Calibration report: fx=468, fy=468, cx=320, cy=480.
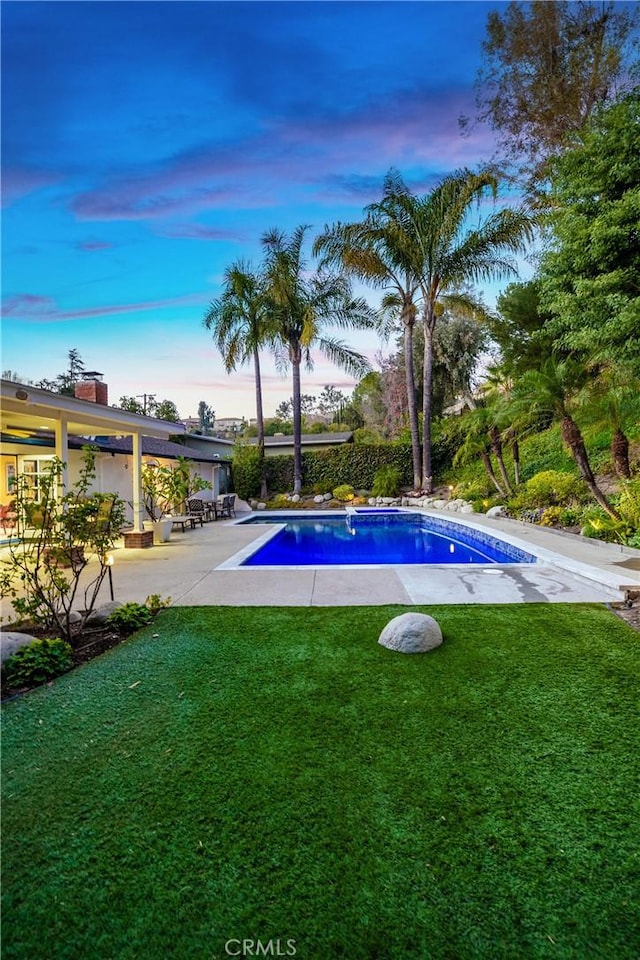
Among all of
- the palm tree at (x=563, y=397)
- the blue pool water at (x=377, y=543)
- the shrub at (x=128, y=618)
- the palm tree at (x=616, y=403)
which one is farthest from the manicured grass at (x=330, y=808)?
the palm tree at (x=616, y=403)

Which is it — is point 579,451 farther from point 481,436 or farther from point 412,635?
point 412,635

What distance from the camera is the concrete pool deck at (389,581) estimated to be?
590 cm

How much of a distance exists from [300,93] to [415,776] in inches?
474

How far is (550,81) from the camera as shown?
1598 cm

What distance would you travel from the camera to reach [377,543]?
1262 centimetres

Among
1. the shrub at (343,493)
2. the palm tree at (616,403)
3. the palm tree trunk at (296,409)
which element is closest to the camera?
the palm tree at (616,403)

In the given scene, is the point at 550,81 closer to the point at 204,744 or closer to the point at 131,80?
the point at 131,80

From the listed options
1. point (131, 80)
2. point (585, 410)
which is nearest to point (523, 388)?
point (585, 410)

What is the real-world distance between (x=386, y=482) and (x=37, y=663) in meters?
18.0

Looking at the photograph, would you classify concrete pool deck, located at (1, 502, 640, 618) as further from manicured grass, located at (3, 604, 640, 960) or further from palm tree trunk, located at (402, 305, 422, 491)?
palm tree trunk, located at (402, 305, 422, 491)

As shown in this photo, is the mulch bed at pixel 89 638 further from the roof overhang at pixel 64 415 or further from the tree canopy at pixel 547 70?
the tree canopy at pixel 547 70

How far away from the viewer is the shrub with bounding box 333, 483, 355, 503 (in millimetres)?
20547

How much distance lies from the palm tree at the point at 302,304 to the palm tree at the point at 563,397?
1009 centimetres

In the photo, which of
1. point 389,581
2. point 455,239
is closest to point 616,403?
point 389,581
